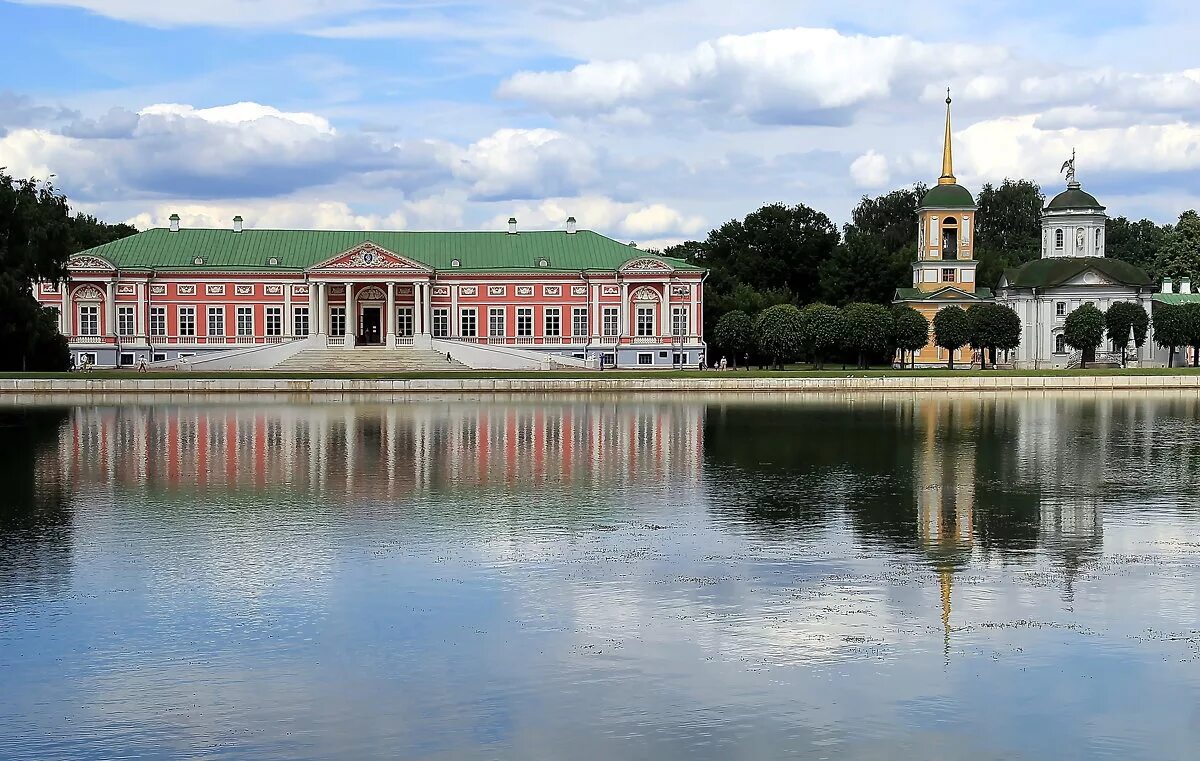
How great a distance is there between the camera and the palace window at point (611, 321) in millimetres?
77875

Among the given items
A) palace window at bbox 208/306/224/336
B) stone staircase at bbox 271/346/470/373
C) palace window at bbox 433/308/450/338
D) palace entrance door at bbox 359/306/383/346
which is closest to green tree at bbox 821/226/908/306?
palace window at bbox 433/308/450/338

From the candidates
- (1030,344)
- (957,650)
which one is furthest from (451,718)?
(1030,344)

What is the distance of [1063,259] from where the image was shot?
282ft

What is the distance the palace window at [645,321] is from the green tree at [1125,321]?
25279 mm

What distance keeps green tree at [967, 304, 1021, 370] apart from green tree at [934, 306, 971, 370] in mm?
430

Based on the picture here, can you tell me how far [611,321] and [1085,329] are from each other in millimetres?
25837

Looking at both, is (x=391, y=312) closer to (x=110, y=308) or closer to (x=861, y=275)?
(x=110, y=308)

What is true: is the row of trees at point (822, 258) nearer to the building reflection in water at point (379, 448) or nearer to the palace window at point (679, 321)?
the palace window at point (679, 321)

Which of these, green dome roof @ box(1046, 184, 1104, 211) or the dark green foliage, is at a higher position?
green dome roof @ box(1046, 184, 1104, 211)

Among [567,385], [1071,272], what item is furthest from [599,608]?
[1071,272]

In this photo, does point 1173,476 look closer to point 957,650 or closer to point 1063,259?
point 957,650

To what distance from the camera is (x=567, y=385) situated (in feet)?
197

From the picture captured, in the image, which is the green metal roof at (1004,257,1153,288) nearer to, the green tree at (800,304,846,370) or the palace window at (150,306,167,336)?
the green tree at (800,304,846,370)

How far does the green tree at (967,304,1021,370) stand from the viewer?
76.4 meters
